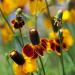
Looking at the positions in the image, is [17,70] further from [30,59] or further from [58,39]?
[58,39]

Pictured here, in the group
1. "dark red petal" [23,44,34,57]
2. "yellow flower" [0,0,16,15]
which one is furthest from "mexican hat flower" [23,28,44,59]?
"yellow flower" [0,0,16,15]

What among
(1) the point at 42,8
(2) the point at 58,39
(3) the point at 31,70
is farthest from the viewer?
(1) the point at 42,8

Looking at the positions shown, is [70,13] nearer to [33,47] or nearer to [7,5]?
[7,5]

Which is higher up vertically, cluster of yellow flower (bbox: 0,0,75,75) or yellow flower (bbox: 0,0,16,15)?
cluster of yellow flower (bbox: 0,0,75,75)

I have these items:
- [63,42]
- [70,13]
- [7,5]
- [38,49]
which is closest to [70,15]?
[70,13]

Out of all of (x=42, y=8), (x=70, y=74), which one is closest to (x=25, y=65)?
(x=42, y=8)

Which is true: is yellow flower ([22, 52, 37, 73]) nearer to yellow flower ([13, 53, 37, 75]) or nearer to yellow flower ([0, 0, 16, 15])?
yellow flower ([13, 53, 37, 75])

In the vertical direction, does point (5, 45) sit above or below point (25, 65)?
below

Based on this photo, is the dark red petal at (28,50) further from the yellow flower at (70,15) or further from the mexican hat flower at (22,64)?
the yellow flower at (70,15)
